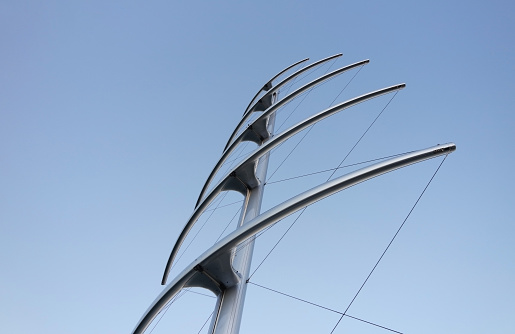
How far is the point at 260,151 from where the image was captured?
8641 millimetres

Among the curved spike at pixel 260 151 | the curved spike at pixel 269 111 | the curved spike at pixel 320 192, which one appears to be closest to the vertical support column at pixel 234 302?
the curved spike at pixel 320 192

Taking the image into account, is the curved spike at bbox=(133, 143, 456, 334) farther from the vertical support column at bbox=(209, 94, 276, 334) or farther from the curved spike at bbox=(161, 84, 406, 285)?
the curved spike at bbox=(161, 84, 406, 285)

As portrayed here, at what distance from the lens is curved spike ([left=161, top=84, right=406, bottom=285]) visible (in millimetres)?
8812

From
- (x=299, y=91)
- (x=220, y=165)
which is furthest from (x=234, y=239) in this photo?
(x=299, y=91)

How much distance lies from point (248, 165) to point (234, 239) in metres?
3.72

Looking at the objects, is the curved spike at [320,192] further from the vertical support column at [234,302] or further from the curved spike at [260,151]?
the curved spike at [260,151]

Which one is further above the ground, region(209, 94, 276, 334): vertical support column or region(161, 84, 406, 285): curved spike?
region(161, 84, 406, 285): curved spike

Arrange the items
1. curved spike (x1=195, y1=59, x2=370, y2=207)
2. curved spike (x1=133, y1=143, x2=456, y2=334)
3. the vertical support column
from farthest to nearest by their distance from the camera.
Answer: curved spike (x1=195, y1=59, x2=370, y2=207), the vertical support column, curved spike (x1=133, y1=143, x2=456, y2=334)

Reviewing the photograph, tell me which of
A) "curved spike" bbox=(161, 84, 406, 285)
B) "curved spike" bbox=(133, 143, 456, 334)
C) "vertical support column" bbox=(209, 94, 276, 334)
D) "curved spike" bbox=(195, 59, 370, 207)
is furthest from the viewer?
"curved spike" bbox=(195, 59, 370, 207)

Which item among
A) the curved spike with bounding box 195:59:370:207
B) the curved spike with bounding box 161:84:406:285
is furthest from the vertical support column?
the curved spike with bounding box 195:59:370:207

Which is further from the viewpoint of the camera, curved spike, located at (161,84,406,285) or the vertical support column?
curved spike, located at (161,84,406,285)

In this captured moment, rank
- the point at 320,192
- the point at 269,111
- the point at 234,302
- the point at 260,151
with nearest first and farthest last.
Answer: the point at 320,192 < the point at 234,302 < the point at 260,151 < the point at 269,111

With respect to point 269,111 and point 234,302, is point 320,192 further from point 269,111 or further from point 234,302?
point 269,111

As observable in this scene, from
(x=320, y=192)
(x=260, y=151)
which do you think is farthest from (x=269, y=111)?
(x=320, y=192)
